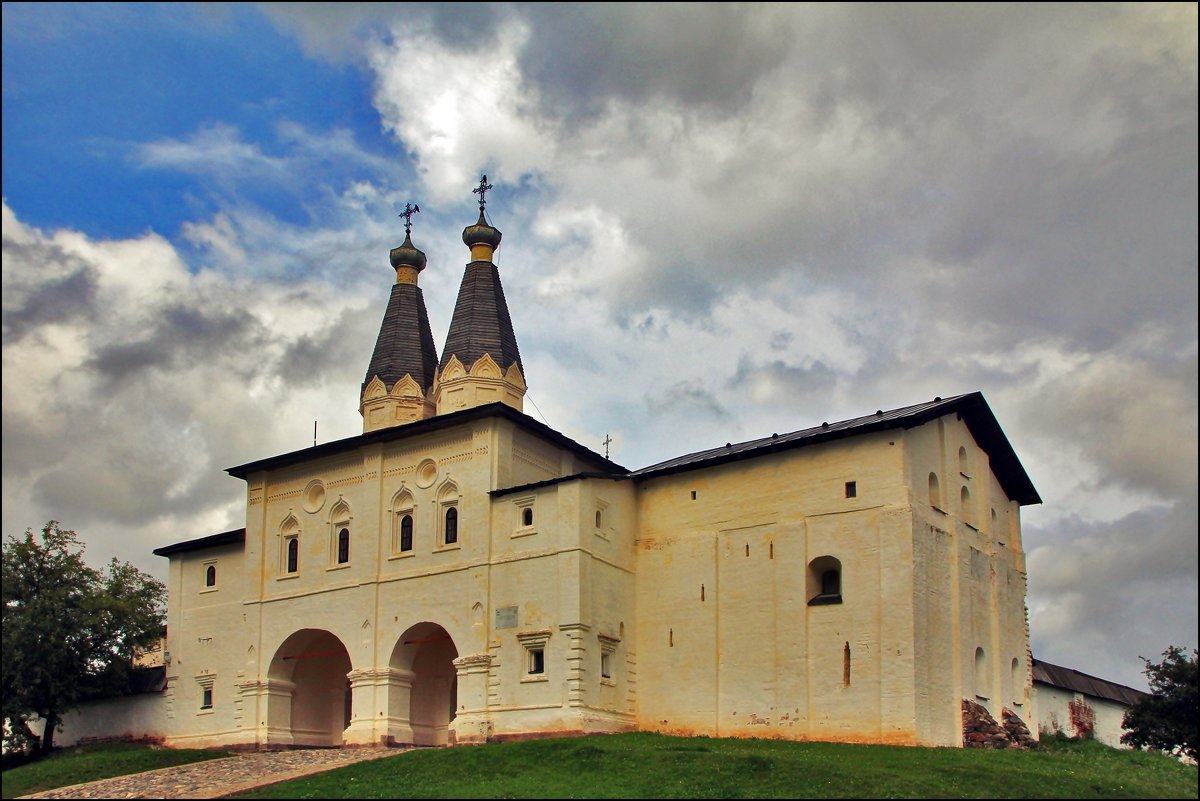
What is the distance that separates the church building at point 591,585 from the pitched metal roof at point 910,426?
0.31 ft

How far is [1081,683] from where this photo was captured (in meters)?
41.2

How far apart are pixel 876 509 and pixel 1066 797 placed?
365 inches

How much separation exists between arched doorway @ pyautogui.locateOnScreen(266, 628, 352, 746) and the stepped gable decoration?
6.81 metres

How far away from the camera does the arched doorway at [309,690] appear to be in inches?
1503

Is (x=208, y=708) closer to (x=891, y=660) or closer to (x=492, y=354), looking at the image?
(x=492, y=354)

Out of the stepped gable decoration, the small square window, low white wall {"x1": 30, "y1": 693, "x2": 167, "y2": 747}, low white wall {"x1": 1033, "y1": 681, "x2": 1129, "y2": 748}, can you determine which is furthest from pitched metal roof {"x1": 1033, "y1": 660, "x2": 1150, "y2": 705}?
low white wall {"x1": 30, "y1": 693, "x2": 167, "y2": 747}

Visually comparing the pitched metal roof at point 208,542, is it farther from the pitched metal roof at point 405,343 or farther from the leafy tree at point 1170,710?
the leafy tree at point 1170,710

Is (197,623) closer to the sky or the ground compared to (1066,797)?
closer to the sky

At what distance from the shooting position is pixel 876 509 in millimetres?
32281

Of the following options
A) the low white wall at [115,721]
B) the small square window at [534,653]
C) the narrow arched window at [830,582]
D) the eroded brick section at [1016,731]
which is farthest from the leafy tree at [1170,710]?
the low white wall at [115,721]

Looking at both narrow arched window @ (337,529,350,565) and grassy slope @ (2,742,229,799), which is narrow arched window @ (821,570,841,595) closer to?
narrow arched window @ (337,529,350,565)

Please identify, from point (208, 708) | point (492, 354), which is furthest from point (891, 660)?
point (208, 708)

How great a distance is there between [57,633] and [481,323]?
15050 millimetres

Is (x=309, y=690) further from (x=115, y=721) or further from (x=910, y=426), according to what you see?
(x=910, y=426)
